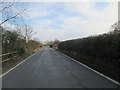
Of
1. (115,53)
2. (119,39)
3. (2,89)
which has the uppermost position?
(119,39)

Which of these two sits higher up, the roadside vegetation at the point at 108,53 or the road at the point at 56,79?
the roadside vegetation at the point at 108,53

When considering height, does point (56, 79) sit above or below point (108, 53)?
below

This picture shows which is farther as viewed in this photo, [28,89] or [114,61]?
[114,61]

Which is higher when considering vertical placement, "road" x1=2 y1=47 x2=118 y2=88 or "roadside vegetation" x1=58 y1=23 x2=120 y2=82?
"roadside vegetation" x1=58 y1=23 x2=120 y2=82

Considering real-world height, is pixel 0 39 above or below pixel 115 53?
above

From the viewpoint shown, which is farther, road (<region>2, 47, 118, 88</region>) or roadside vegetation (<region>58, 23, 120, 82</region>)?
roadside vegetation (<region>58, 23, 120, 82</region>)

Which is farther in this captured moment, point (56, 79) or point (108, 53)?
point (108, 53)

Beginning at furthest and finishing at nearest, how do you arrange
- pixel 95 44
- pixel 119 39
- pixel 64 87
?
1. pixel 95 44
2. pixel 119 39
3. pixel 64 87

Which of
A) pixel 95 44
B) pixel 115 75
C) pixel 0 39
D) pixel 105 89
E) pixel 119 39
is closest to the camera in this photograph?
pixel 105 89

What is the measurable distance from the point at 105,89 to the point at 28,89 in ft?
9.62

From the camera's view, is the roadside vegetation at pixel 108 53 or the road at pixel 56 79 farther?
the roadside vegetation at pixel 108 53

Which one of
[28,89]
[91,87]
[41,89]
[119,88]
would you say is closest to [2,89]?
[28,89]

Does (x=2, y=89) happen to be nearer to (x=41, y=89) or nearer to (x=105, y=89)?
(x=41, y=89)

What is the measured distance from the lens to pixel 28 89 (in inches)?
280
